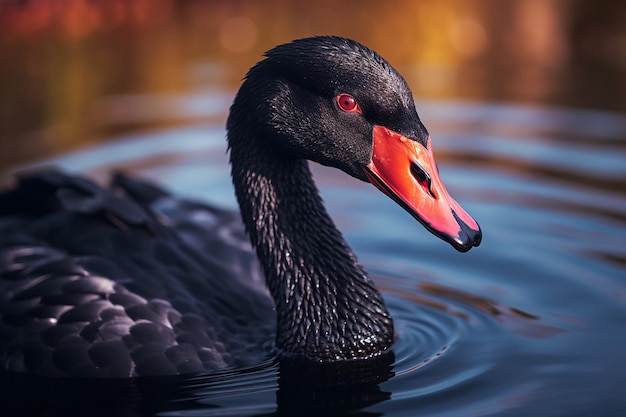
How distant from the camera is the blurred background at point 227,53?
14.3 metres

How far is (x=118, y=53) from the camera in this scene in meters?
17.3

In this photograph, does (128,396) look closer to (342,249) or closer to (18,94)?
(342,249)

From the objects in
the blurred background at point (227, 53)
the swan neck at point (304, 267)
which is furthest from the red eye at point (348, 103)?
the blurred background at point (227, 53)

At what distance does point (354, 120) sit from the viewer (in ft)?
20.9

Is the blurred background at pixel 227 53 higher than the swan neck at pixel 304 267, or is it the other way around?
the blurred background at pixel 227 53

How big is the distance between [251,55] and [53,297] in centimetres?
1080

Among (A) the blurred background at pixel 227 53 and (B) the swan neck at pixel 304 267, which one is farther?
(A) the blurred background at pixel 227 53

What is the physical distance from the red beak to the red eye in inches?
6.6

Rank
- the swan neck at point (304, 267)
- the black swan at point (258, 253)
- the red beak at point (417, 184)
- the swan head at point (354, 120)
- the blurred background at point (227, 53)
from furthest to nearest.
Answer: the blurred background at point (227, 53)
the swan neck at point (304, 267)
the black swan at point (258, 253)
the swan head at point (354, 120)
the red beak at point (417, 184)

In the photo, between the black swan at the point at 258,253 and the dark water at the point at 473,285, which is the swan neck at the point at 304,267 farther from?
the dark water at the point at 473,285

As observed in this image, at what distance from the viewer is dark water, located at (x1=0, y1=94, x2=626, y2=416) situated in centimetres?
627

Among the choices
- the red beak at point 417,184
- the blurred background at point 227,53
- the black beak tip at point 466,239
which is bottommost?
the black beak tip at point 466,239

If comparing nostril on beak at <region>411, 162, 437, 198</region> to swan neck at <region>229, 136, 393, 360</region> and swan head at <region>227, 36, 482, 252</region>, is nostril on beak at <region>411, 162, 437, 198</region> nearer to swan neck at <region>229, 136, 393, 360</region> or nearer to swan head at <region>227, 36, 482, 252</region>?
swan head at <region>227, 36, 482, 252</region>

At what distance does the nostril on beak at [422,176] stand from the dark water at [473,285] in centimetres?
120
